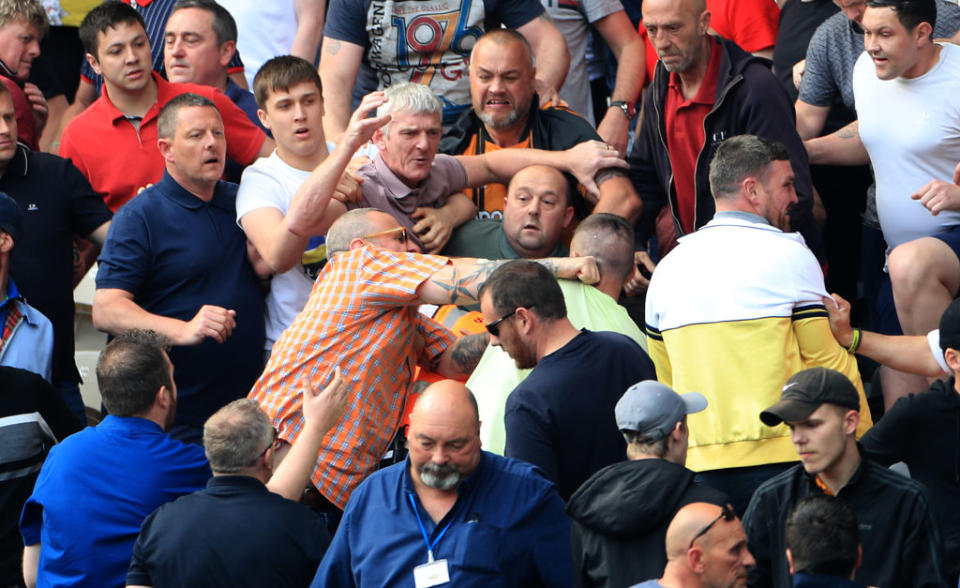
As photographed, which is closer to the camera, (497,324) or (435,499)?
(435,499)

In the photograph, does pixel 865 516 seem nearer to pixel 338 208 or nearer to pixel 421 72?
pixel 338 208

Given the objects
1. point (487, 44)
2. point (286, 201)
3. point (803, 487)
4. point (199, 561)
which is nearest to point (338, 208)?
point (286, 201)

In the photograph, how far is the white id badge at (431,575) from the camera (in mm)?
4242

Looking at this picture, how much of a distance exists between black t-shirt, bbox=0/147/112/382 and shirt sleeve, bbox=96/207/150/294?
495 mm

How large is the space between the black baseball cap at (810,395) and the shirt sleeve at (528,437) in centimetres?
73

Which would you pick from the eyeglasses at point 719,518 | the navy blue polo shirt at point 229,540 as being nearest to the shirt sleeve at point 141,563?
the navy blue polo shirt at point 229,540

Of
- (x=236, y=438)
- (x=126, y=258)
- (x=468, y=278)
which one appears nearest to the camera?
(x=236, y=438)

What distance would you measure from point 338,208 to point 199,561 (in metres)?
2.06

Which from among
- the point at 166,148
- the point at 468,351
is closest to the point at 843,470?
the point at 468,351

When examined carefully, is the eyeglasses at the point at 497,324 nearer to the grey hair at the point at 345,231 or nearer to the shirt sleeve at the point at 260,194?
the grey hair at the point at 345,231

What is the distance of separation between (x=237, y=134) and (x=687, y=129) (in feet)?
7.29

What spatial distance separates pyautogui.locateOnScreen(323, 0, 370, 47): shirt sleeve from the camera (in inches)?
289

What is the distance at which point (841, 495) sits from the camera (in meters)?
4.22

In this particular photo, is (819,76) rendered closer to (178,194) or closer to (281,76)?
(281,76)
